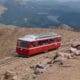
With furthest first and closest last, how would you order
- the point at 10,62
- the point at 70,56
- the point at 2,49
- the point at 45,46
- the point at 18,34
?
the point at 18,34 < the point at 2,49 < the point at 45,46 < the point at 10,62 < the point at 70,56

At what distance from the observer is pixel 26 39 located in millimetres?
44688

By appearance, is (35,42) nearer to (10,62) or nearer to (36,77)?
(10,62)

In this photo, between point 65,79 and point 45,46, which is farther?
point 45,46

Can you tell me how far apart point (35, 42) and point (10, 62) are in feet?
20.1

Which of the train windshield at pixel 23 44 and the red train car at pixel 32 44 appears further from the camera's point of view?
the train windshield at pixel 23 44

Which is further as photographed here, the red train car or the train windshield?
the train windshield

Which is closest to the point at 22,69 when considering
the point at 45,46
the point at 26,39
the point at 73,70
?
the point at 73,70

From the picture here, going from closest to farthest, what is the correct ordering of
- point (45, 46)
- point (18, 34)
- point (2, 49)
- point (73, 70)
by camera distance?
point (73, 70)
point (45, 46)
point (2, 49)
point (18, 34)

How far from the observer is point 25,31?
84250 millimetres

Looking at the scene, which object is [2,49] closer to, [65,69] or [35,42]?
[35,42]

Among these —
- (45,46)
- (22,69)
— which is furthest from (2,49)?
(22,69)

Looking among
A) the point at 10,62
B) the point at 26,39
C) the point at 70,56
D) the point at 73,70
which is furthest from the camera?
the point at 26,39

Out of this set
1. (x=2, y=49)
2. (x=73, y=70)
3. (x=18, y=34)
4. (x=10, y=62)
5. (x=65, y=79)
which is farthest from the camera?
(x=18, y=34)

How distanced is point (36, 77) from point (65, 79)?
2.56 metres
